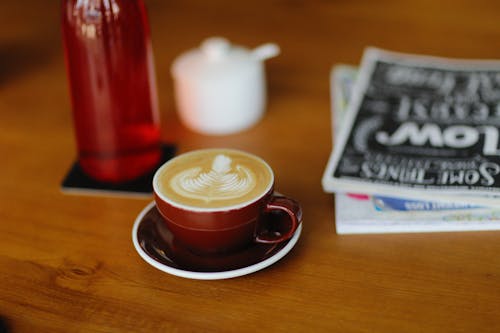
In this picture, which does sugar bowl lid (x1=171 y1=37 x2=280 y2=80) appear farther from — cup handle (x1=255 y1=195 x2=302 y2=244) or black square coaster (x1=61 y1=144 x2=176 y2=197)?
cup handle (x1=255 y1=195 x2=302 y2=244)

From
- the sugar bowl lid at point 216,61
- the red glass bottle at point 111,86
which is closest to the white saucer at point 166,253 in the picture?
the red glass bottle at point 111,86

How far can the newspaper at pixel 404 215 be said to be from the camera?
0.64 m

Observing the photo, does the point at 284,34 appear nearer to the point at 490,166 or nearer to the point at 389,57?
the point at 389,57

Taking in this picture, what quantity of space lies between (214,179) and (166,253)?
8cm

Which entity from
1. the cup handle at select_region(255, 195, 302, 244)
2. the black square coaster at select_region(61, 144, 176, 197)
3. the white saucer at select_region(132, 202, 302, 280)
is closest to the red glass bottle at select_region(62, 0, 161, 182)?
the black square coaster at select_region(61, 144, 176, 197)

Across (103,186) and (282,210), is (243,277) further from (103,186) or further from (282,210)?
(103,186)

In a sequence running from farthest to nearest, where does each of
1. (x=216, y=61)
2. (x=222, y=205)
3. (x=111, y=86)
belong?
(x=216, y=61), (x=111, y=86), (x=222, y=205)

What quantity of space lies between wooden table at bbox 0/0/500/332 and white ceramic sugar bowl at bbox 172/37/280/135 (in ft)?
0.06

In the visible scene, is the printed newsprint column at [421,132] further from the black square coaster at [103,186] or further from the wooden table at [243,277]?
the black square coaster at [103,186]

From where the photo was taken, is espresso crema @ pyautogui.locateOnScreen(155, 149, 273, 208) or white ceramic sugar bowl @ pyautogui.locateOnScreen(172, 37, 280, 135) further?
white ceramic sugar bowl @ pyautogui.locateOnScreen(172, 37, 280, 135)

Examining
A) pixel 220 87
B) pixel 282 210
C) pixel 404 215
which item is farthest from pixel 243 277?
pixel 220 87

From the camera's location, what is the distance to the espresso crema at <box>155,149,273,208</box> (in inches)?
22.5

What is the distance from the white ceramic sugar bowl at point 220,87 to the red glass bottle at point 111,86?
0.07 meters

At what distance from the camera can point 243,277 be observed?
1.94 ft
